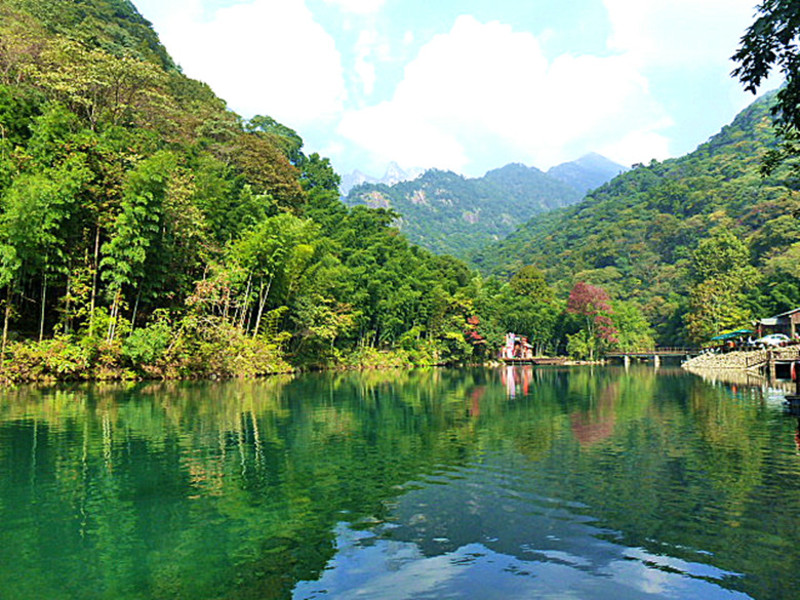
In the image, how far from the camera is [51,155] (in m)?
28.3

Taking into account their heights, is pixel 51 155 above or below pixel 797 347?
above

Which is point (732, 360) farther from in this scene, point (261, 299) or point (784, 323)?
point (261, 299)

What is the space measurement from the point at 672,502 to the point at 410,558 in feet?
13.7

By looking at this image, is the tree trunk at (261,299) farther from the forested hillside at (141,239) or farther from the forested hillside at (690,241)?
the forested hillside at (690,241)

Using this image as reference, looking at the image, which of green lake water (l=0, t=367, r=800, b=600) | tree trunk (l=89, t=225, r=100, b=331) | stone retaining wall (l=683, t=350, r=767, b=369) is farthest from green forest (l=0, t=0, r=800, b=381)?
stone retaining wall (l=683, t=350, r=767, b=369)

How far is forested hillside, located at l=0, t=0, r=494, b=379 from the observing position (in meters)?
27.6

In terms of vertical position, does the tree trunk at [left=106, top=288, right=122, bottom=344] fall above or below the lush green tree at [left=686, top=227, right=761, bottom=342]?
below

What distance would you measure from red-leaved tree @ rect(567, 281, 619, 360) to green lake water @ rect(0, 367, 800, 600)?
2350 inches

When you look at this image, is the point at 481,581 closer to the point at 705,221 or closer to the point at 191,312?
the point at 191,312

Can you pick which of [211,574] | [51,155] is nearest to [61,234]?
[51,155]

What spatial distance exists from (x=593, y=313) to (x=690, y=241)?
131 feet

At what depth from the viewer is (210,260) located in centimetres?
3725

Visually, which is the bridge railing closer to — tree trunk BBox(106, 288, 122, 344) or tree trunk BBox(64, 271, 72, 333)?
tree trunk BBox(106, 288, 122, 344)

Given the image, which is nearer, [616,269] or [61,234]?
[61,234]
